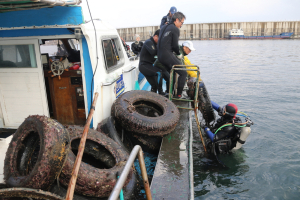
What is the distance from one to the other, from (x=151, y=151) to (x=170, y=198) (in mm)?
1639

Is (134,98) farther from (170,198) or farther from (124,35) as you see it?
(124,35)

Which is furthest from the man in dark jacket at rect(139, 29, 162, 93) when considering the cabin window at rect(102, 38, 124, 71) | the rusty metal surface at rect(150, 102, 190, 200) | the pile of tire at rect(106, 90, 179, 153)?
the rusty metal surface at rect(150, 102, 190, 200)

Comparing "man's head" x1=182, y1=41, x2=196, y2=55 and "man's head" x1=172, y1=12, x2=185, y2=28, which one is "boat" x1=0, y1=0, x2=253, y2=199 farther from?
"man's head" x1=182, y1=41, x2=196, y2=55

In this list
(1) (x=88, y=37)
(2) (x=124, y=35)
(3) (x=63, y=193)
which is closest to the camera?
(3) (x=63, y=193)

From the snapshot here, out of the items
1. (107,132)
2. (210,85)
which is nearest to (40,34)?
(107,132)

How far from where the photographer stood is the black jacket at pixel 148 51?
5852mm

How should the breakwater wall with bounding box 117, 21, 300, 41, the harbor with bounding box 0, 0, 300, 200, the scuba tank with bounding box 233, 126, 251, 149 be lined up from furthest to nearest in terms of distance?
the breakwater wall with bounding box 117, 21, 300, 41
the scuba tank with bounding box 233, 126, 251, 149
the harbor with bounding box 0, 0, 300, 200

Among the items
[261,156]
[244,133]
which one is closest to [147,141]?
[244,133]

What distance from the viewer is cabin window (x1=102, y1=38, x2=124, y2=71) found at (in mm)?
4217

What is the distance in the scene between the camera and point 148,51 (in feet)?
19.4

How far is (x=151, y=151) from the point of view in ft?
13.6

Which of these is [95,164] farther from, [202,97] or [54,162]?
[202,97]

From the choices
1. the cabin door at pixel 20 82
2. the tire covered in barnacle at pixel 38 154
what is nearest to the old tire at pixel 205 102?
the cabin door at pixel 20 82

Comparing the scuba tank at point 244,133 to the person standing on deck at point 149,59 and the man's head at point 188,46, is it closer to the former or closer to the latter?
the man's head at point 188,46
